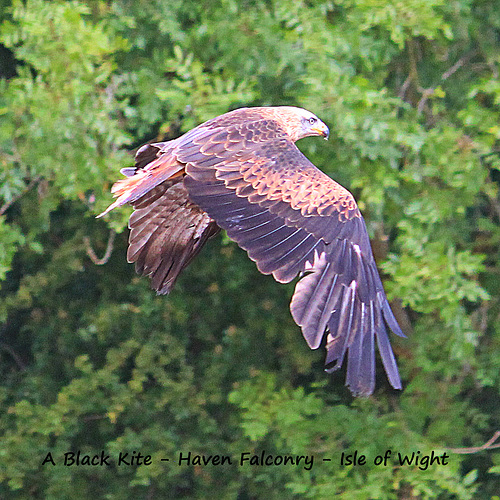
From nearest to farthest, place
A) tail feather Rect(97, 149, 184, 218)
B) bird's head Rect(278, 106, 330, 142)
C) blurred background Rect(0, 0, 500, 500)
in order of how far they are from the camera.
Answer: tail feather Rect(97, 149, 184, 218), bird's head Rect(278, 106, 330, 142), blurred background Rect(0, 0, 500, 500)

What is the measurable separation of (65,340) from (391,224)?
3.44 metres

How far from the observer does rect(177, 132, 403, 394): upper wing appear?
3846mm

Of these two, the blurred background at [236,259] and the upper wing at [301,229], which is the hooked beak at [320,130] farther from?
the blurred background at [236,259]

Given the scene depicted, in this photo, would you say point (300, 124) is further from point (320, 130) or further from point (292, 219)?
point (292, 219)

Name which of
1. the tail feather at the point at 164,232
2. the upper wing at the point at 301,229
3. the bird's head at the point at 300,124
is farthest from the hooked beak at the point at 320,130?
the tail feather at the point at 164,232

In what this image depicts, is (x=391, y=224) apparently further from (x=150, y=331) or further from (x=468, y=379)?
(x=150, y=331)

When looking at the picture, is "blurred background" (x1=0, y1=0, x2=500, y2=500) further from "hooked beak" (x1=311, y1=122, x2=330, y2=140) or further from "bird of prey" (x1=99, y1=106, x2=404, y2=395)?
"bird of prey" (x1=99, y1=106, x2=404, y2=395)

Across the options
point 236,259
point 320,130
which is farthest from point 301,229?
point 236,259

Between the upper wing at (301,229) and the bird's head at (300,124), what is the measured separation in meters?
0.38

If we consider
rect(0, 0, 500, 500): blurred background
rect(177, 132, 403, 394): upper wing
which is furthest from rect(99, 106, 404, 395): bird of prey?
rect(0, 0, 500, 500): blurred background

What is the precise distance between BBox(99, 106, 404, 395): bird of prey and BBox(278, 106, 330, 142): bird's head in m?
0.07

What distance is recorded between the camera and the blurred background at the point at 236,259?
6266 mm

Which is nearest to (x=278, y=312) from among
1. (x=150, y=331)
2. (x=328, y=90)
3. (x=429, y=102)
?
(x=150, y=331)

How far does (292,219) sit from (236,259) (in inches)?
148
